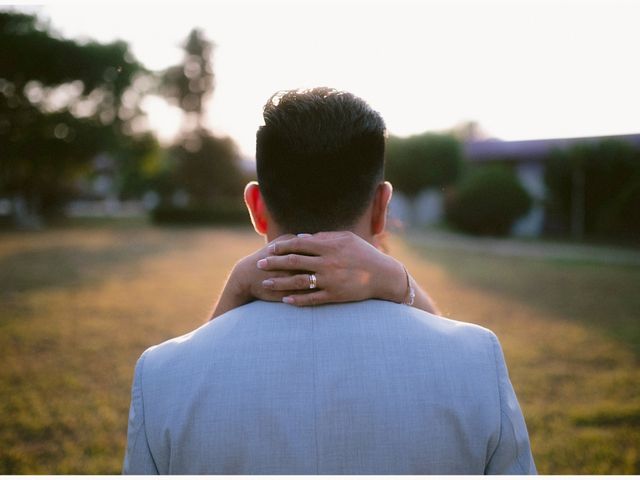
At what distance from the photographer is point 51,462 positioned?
3.84 metres

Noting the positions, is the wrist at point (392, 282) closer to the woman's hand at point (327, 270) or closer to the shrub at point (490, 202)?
the woman's hand at point (327, 270)

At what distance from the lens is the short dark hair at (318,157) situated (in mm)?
1389

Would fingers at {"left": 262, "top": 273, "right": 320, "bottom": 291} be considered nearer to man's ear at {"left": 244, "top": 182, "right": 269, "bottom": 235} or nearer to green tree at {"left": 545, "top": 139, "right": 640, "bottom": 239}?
man's ear at {"left": 244, "top": 182, "right": 269, "bottom": 235}

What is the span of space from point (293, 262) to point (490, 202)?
24.3m

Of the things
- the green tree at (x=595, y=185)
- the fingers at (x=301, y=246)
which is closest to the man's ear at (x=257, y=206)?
the fingers at (x=301, y=246)

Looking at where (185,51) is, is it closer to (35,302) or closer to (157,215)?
(157,215)

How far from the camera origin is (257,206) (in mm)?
1606

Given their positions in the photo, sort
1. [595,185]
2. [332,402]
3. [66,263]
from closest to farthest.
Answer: [332,402]
[66,263]
[595,185]

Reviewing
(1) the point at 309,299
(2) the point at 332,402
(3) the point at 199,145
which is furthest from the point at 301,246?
(3) the point at 199,145

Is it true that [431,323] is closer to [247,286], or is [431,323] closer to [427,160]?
[247,286]

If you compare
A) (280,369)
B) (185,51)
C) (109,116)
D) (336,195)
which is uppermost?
(185,51)

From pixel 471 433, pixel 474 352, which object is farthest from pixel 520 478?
pixel 474 352

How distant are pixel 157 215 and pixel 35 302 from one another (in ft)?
95.5

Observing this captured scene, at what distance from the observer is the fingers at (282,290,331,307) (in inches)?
50.0
